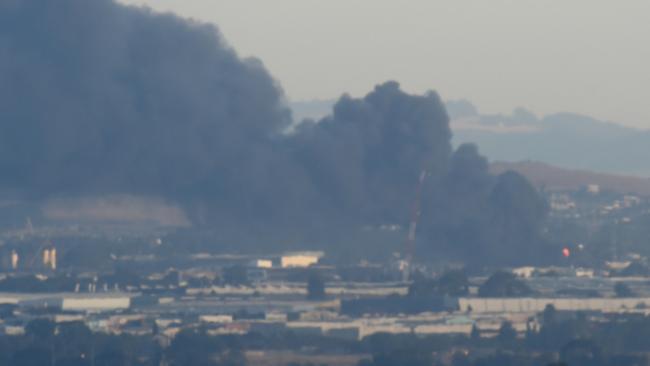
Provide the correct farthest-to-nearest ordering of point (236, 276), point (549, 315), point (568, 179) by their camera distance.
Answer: point (568, 179), point (236, 276), point (549, 315)

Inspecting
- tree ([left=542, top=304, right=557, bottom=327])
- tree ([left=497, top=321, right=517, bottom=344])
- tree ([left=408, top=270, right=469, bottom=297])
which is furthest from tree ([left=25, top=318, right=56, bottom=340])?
tree ([left=408, top=270, right=469, bottom=297])

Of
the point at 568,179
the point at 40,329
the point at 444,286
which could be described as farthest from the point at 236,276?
the point at 568,179

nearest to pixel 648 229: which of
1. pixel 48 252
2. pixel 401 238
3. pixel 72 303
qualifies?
pixel 401 238

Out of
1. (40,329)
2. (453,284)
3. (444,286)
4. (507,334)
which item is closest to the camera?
(40,329)

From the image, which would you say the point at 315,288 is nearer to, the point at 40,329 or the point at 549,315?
the point at 549,315

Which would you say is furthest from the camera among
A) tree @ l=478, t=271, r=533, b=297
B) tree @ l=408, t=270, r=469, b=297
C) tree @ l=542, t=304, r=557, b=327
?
tree @ l=408, t=270, r=469, b=297

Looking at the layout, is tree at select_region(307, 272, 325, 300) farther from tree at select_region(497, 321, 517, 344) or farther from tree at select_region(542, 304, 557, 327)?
tree at select_region(497, 321, 517, 344)

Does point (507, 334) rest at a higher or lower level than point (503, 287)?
lower
